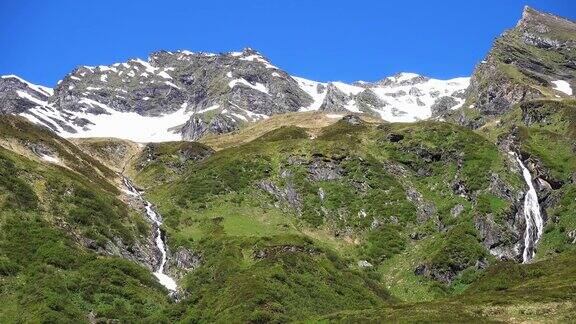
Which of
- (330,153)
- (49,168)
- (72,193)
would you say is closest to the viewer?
(72,193)

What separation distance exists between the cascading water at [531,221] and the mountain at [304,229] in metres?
0.28

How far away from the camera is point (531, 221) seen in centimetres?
9525

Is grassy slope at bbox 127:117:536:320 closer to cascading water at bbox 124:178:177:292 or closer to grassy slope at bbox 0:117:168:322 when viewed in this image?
cascading water at bbox 124:178:177:292

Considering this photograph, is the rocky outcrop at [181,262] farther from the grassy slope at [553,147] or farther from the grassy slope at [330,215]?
the grassy slope at [553,147]

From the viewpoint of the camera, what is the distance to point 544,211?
96.4 meters

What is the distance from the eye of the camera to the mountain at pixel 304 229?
66.5m

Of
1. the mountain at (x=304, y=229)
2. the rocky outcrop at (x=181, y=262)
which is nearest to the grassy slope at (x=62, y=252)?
the mountain at (x=304, y=229)

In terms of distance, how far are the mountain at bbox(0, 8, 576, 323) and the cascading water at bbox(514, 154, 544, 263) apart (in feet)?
0.92

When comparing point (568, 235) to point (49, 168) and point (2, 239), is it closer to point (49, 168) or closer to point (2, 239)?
point (2, 239)

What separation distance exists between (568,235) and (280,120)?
4779 inches

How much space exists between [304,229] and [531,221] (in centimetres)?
3729

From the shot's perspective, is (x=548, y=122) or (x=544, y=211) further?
(x=548, y=122)

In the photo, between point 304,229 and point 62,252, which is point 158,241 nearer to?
point 62,252

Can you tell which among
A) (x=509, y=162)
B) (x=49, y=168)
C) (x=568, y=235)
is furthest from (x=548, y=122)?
(x=49, y=168)
